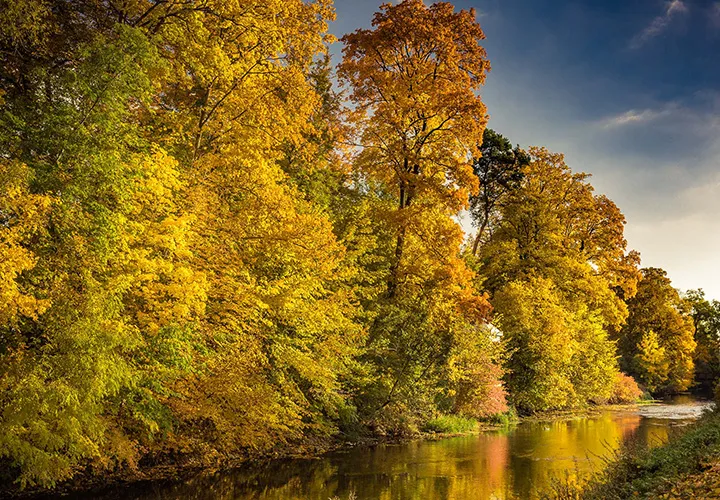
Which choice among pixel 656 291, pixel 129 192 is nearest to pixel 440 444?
pixel 129 192

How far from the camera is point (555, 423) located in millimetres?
28281

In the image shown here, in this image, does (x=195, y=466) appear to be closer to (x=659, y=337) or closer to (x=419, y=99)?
(x=419, y=99)

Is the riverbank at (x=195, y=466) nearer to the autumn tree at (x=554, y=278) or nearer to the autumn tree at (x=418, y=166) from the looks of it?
the autumn tree at (x=418, y=166)

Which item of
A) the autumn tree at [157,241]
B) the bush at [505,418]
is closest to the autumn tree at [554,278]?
the bush at [505,418]

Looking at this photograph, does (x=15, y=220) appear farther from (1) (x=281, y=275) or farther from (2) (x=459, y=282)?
(2) (x=459, y=282)

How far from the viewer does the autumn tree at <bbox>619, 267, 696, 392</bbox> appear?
5212cm

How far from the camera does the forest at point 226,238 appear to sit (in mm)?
10078

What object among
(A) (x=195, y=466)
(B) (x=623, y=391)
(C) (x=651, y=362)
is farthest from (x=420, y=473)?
(C) (x=651, y=362)

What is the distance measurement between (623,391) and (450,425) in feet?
85.5

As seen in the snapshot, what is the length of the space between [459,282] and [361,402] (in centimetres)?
567

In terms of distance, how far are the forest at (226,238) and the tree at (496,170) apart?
27.3 ft

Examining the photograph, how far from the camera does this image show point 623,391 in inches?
1714

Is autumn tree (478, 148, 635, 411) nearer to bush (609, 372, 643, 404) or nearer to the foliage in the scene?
bush (609, 372, 643, 404)

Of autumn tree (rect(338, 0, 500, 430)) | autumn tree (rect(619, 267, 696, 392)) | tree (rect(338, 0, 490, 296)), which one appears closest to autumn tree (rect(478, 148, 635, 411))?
autumn tree (rect(338, 0, 500, 430))
